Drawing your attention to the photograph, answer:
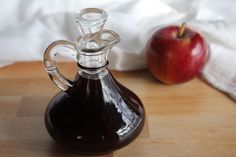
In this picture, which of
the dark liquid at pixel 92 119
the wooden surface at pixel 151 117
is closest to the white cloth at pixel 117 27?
the wooden surface at pixel 151 117

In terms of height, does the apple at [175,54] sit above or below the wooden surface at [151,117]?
above

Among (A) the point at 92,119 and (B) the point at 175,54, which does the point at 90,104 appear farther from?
(B) the point at 175,54

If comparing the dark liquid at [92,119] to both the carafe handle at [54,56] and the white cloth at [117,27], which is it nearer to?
the carafe handle at [54,56]

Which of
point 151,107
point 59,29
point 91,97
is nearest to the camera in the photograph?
point 91,97

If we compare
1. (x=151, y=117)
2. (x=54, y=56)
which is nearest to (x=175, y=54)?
(x=151, y=117)

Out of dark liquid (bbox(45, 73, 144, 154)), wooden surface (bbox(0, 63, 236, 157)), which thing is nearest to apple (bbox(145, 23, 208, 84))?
wooden surface (bbox(0, 63, 236, 157))

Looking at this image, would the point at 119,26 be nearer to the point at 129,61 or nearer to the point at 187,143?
the point at 129,61

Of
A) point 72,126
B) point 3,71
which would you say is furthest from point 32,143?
point 3,71
